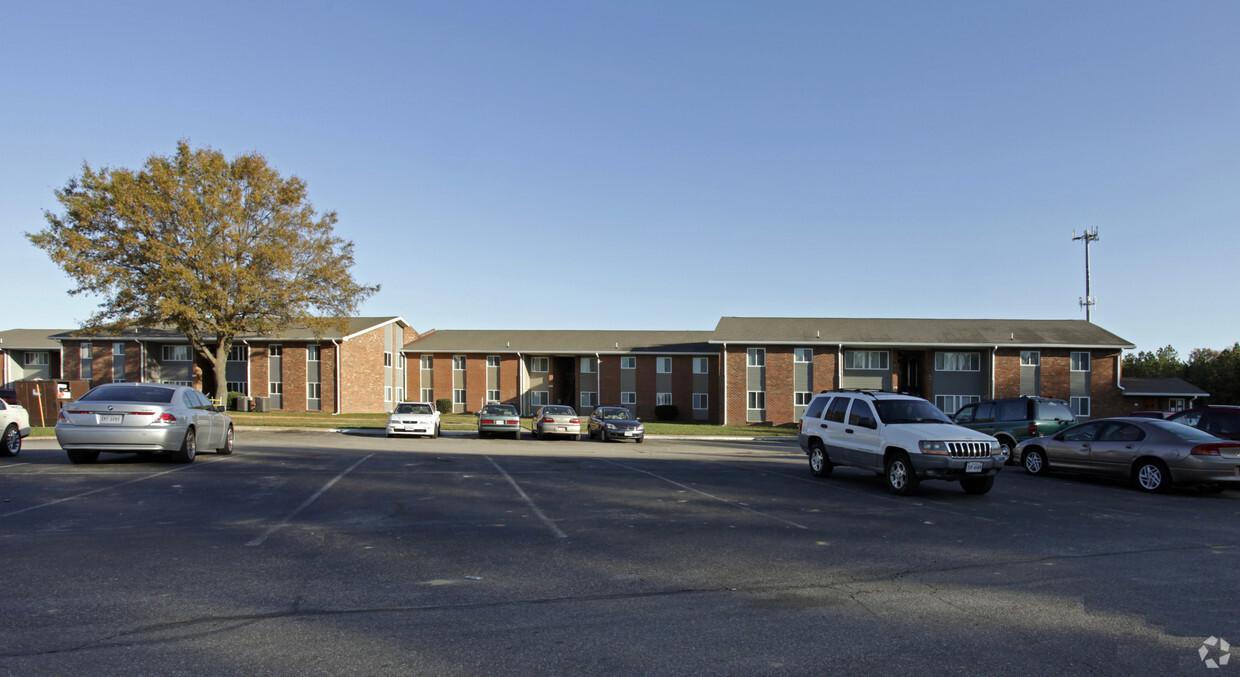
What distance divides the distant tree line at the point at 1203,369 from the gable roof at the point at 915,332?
2343 centimetres

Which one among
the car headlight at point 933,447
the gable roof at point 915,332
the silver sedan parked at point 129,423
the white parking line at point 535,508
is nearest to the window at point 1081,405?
the gable roof at point 915,332

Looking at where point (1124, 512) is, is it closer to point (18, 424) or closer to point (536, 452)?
point (536, 452)

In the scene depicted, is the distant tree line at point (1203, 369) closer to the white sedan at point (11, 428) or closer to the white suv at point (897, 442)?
the white suv at point (897, 442)

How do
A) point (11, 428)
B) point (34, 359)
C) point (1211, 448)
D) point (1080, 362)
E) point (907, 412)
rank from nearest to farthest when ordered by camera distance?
point (1211, 448)
point (907, 412)
point (11, 428)
point (1080, 362)
point (34, 359)

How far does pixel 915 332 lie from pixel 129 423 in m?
44.0

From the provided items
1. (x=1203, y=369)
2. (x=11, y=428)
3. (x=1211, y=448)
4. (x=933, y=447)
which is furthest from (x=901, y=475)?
(x=1203, y=369)

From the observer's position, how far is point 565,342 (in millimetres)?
54719

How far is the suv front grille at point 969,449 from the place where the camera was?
488 inches

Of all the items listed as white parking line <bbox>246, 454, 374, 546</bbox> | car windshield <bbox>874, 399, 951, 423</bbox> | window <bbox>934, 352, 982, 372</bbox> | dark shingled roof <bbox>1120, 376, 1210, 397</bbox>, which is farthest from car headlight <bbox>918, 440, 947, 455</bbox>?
dark shingled roof <bbox>1120, 376, 1210, 397</bbox>

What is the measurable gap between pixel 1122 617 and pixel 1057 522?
16.5 feet

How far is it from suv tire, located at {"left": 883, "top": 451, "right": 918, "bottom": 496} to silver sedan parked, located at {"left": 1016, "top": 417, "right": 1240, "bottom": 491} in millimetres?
5093

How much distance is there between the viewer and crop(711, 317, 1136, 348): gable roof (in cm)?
4566

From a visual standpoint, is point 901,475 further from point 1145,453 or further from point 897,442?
point 1145,453

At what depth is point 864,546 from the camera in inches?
328
